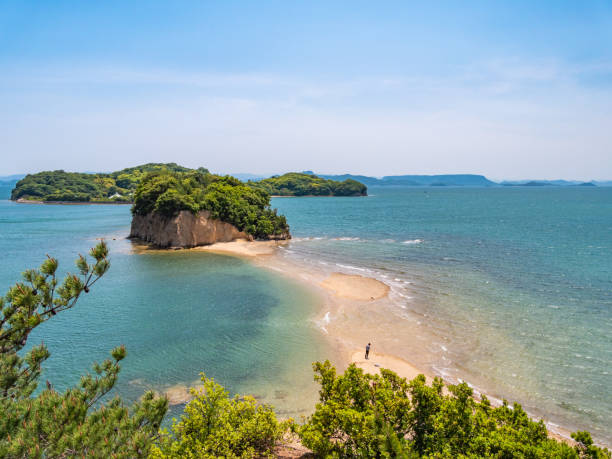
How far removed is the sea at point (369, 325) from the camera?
20172mm

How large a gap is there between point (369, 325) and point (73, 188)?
17863 centimetres

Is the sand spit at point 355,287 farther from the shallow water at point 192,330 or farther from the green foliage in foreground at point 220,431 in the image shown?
the green foliage in foreground at point 220,431

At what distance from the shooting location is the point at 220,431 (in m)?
11.5

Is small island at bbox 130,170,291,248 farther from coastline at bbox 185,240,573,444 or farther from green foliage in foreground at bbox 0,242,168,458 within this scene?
green foliage in foreground at bbox 0,242,168,458

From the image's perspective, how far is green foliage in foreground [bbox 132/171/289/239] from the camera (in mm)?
56719

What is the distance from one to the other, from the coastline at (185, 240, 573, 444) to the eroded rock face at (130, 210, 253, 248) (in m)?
11.1

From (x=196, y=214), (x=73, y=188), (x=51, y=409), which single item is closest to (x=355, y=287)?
(x=51, y=409)

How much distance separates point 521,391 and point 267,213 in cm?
5400

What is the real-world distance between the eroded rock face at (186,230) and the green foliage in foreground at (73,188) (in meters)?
108

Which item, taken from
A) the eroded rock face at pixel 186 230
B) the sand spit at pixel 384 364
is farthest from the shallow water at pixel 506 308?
the eroded rock face at pixel 186 230

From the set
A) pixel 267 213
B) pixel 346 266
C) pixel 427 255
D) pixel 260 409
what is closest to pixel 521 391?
pixel 260 409

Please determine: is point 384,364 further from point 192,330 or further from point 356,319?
point 192,330

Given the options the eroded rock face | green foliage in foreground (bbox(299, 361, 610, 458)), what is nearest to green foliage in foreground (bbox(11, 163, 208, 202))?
the eroded rock face

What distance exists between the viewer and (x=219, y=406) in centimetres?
1209
